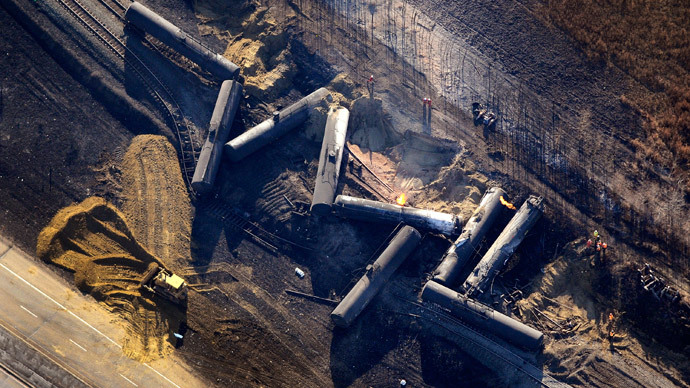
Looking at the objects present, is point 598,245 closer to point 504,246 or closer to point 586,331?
point 586,331

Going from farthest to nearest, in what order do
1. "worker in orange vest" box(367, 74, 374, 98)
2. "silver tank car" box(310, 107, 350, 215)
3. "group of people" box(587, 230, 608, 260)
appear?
"worker in orange vest" box(367, 74, 374, 98) < "silver tank car" box(310, 107, 350, 215) < "group of people" box(587, 230, 608, 260)

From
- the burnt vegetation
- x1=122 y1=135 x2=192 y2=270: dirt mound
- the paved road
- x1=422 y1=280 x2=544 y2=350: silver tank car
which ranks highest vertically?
the burnt vegetation

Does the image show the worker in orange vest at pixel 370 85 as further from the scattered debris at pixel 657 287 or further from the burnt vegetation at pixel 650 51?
the scattered debris at pixel 657 287

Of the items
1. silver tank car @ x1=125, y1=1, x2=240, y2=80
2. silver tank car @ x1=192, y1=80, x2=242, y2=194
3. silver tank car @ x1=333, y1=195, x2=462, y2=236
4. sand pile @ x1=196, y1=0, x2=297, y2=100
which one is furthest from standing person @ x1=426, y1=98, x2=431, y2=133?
silver tank car @ x1=125, y1=1, x2=240, y2=80

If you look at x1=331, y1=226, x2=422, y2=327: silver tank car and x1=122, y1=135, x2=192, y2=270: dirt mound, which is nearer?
x1=331, y1=226, x2=422, y2=327: silver tank car

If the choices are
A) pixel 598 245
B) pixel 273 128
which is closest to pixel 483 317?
pixel 598 245

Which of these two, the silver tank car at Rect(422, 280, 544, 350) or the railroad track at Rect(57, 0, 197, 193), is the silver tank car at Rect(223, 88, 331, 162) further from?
the silver tank car at Rect(422, 280, 544, 350)

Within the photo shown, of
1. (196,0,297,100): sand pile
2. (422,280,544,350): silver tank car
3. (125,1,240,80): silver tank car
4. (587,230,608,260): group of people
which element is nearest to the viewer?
A: (422,280,544,350): silver tank car
